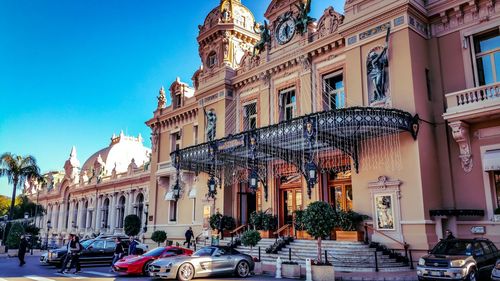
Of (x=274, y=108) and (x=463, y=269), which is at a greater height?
(x=274, y=108)

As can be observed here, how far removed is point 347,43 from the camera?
20.3 meters

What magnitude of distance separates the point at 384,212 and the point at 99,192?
3932 cm

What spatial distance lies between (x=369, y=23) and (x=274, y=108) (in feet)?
23.9

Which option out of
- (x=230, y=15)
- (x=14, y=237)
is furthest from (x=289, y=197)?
(x=14, y=237)

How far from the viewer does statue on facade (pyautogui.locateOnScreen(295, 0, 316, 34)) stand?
75.7 ft

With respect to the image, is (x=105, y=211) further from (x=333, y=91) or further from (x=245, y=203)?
(x=333, y=91)

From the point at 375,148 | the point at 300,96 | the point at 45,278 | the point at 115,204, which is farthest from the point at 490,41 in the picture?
the point at 115,204

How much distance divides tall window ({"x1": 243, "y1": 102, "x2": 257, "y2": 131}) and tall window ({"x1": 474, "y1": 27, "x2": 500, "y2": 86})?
12399mm

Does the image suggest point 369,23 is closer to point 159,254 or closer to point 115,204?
point 159,254

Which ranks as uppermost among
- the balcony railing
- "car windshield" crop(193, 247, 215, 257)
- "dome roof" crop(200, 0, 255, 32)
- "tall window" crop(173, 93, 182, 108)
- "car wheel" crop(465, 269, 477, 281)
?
"dome roof" crop(200, 0, 255, 32)

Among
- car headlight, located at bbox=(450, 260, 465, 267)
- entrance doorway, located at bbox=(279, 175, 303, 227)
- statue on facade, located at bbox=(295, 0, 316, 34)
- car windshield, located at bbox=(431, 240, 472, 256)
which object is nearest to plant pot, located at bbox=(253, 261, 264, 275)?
entrance doorway, located at bbox=(279, 175, 303, 227)

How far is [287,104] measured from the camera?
79.5 feet

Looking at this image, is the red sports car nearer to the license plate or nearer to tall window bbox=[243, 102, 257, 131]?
the license plate

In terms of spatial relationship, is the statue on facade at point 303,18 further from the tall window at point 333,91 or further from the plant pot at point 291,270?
the plant pot at point 291,270
